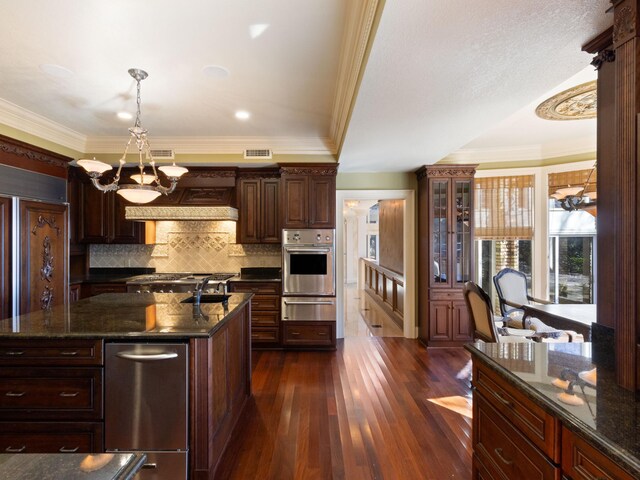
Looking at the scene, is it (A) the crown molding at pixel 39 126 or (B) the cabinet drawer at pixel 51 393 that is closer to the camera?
(B) the cabinet drawer at pixel 51 393

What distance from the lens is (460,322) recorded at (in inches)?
165

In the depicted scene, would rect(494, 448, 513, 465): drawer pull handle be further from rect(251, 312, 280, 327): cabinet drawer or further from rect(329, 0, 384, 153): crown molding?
rect(251, 312, 280, 327): cabinet drawer

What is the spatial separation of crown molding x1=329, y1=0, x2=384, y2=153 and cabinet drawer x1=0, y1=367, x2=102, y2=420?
2461 millimetres

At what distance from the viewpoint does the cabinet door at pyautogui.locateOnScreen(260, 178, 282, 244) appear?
4.38 metres

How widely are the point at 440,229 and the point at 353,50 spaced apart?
2.88 m

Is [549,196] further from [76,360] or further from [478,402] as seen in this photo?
[76,360]

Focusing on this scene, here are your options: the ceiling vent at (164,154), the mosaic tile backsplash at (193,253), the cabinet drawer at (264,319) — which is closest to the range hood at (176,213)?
the mosaic tile backsplash at (193,253)

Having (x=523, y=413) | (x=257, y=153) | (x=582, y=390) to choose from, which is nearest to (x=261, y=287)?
(x=257, y=153)

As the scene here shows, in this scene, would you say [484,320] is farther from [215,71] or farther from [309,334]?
[215,71]

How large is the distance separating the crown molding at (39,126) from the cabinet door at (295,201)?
9.41 feet

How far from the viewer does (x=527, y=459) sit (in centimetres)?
116

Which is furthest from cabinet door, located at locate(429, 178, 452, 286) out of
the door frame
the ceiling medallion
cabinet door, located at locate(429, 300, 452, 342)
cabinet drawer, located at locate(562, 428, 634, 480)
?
cabinet drawer, located at locate(562, 428, 634, 480)

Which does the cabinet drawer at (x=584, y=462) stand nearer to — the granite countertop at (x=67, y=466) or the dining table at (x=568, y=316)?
the granite countertop at (x=67, y=466)

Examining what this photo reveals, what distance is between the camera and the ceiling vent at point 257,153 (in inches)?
166
